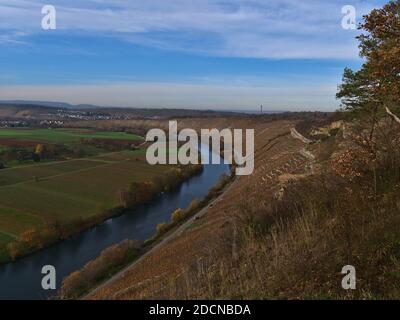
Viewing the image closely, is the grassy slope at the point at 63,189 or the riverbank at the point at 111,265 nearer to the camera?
the riverbank at the point at 111,265

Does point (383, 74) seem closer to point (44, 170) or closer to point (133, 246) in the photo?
point (133, 246)

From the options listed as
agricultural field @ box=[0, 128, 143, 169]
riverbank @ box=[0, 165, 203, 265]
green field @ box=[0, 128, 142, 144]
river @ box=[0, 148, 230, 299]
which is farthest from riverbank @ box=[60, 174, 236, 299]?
green field @ box=[0, 128, 142, 144]

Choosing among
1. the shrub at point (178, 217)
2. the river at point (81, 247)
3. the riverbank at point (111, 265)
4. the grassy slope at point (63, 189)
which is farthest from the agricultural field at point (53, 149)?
the riverbank at point (111, 265)

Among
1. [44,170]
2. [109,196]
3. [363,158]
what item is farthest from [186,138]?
[363,158]

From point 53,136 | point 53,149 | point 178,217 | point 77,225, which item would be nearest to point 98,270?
point 178,217

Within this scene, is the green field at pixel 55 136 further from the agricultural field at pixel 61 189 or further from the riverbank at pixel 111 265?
the riverbank at pixel 111 265

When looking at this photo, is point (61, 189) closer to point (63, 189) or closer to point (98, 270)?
point (63, 189)
